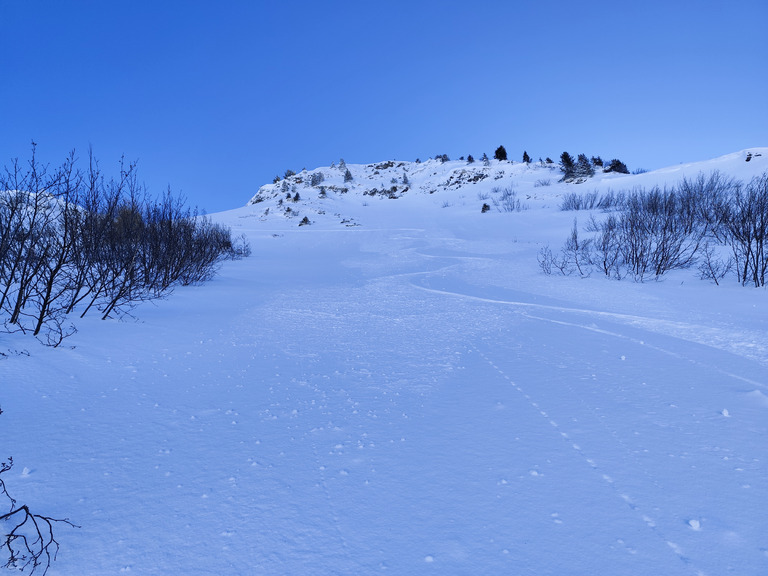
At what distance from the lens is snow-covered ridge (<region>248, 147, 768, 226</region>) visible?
21.3 metres

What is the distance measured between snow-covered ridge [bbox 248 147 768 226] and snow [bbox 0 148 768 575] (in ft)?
65.3

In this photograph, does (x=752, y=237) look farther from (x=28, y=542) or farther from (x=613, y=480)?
(x=28, y=542)

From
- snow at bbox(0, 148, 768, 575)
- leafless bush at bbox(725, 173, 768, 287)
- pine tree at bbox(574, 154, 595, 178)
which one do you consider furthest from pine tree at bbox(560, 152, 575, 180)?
snow at bbox(0, 148, 768, 575)

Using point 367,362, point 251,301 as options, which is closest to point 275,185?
point 251,301

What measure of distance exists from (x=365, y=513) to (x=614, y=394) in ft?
7.96

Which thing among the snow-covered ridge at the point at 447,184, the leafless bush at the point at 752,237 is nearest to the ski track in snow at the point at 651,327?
the leafless bush at the point at 752,237

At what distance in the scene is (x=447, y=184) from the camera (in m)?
42.1

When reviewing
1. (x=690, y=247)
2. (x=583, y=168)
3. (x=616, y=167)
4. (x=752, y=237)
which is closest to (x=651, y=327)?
(x=752, y=237)

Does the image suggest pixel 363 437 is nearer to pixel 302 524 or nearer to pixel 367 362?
pixel 302 524

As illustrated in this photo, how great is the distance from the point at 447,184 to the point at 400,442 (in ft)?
139

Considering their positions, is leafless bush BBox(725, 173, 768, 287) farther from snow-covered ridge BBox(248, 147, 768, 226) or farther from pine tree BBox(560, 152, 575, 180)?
pine tree BBox(560, 152, 575, 180)

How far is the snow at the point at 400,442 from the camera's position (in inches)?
63.0

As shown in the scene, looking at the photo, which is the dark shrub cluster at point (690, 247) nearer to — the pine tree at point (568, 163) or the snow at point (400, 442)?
the snow at point (400, 442)

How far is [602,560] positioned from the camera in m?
1.54
